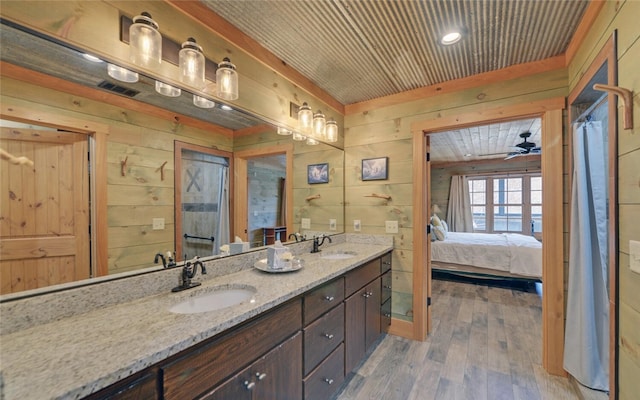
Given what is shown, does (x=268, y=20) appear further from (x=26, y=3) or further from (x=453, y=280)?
(x=453, y=280)

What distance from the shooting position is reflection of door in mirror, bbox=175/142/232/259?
147cm

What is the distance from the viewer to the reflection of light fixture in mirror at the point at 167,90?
1329mm

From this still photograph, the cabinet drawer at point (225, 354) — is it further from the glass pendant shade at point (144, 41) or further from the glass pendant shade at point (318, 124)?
the glass pendant shade at point (318, 124)

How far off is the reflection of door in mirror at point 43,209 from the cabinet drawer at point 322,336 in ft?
3.54

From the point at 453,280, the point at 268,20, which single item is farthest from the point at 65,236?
the point at 453,280

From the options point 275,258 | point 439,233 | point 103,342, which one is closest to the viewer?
point 103,342

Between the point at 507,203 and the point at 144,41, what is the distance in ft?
25.5

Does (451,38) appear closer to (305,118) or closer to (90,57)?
(305,118)

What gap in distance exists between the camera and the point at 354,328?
1944 millimetres

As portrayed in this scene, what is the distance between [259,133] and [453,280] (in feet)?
13.7

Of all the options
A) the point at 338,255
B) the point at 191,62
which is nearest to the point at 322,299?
the point at 338,255

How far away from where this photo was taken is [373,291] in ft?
7.35

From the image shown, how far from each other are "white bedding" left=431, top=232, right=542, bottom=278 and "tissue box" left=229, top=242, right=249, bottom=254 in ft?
12.1

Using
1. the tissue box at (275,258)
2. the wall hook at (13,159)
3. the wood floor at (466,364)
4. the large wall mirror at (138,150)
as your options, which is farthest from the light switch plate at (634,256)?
the wall hook at (13,159)
